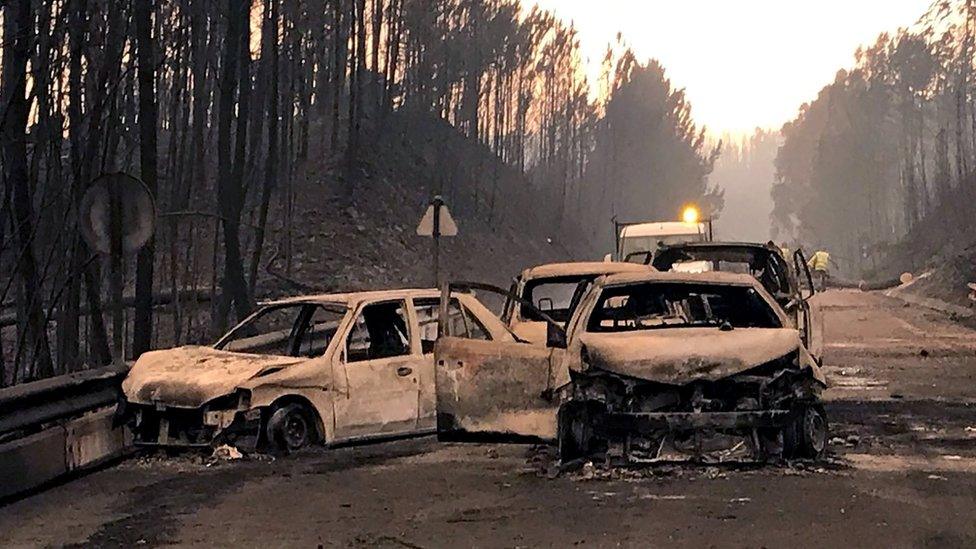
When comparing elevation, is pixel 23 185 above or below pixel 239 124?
below

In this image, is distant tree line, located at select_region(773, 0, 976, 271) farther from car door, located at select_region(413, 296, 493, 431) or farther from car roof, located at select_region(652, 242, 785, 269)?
car door, located at select_region(413, 296, 493, 431)

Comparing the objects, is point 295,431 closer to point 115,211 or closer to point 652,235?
point 115,211

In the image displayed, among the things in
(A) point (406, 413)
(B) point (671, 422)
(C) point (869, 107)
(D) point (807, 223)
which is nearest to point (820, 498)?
(B) point (671, 422)

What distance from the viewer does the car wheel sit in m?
8.80

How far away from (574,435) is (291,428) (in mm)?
2557

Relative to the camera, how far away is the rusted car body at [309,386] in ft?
32.4

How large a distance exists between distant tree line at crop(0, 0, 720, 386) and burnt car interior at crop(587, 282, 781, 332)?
213 inches

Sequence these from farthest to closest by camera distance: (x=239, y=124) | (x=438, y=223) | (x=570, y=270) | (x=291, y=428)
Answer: (x=239, y=124), (x=438, y=223), (x=570, y=270), (x=291, y=428)

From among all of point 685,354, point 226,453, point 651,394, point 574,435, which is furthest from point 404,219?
point 685,354

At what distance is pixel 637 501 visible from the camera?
798 centimetres

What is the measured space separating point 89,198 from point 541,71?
73500 mm

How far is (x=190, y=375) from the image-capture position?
10.1 metres

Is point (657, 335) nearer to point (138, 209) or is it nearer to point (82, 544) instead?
point (82, 544)

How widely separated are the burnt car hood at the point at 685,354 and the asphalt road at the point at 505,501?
2.56 ft
